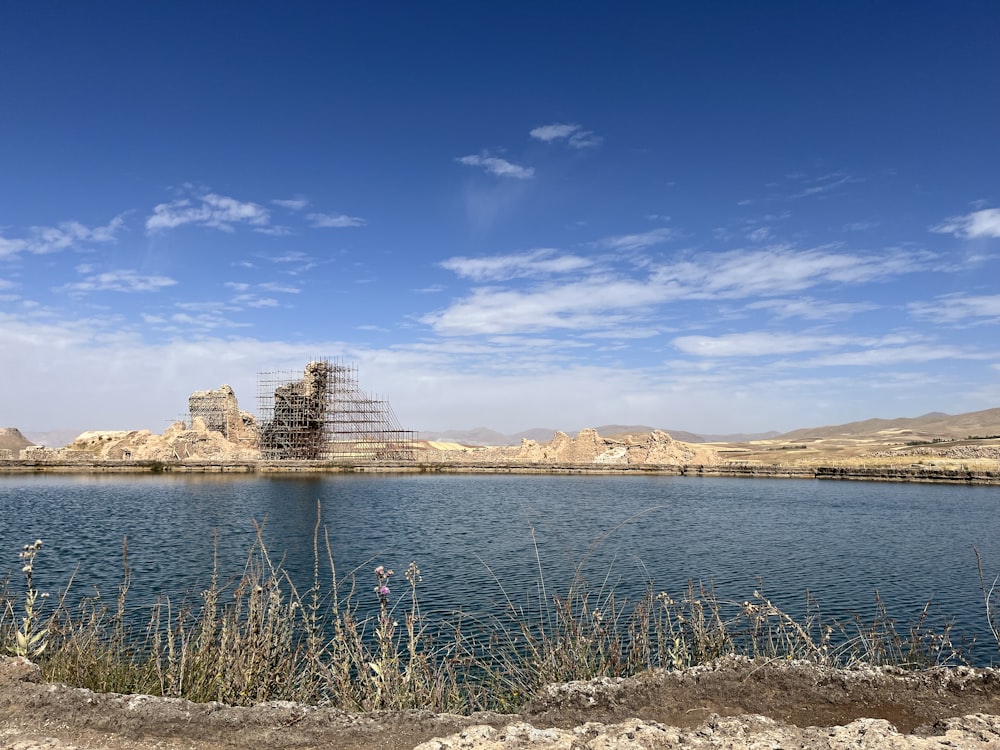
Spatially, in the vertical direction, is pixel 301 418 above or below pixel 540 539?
above

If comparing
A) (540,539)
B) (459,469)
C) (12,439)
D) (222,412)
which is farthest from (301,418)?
(12,439)

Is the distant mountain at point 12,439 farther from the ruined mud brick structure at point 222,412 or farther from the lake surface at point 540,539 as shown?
the lake surface at point 540,539

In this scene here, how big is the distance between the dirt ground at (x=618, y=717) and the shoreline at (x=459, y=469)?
65.1 metres

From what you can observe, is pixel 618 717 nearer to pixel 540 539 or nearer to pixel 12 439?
pixel 540 539

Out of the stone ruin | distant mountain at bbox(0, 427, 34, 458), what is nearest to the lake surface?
the stone ruin

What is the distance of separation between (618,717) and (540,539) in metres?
19.9

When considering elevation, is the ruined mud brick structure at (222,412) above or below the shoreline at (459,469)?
above

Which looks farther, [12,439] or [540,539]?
[12,439]

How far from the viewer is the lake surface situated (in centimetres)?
1677

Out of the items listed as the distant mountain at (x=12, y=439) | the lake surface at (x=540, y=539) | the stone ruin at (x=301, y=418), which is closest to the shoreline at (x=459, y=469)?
the stone ruin at (x=301, y=418)

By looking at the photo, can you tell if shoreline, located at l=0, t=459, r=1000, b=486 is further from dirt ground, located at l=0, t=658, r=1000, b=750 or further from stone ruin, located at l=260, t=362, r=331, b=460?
dirt ground, located at l=0, t=658, r=1000, b=750

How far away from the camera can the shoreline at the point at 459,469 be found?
2557 inches

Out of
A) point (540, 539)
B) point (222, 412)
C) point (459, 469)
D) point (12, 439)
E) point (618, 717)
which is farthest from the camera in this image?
point (12, 439)

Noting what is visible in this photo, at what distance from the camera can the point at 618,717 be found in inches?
236
